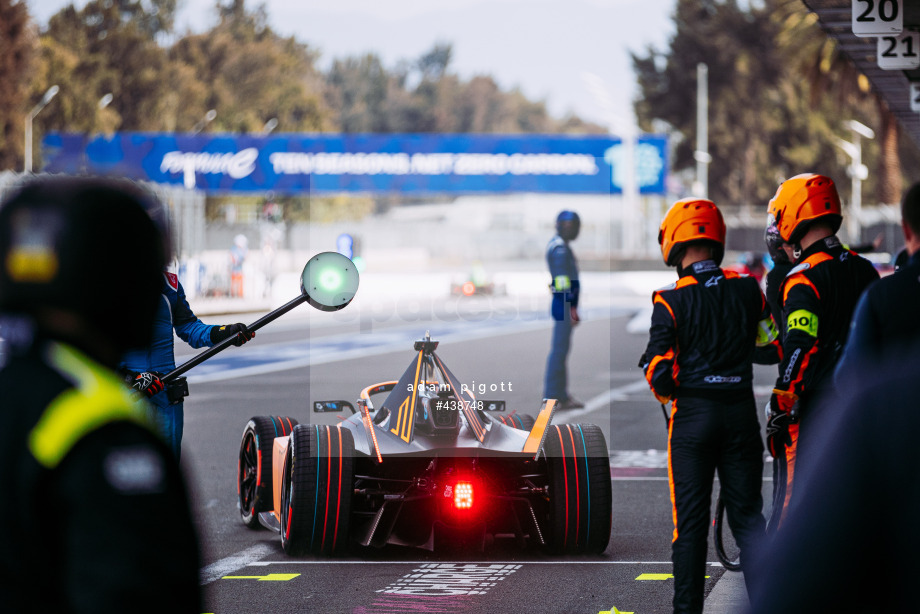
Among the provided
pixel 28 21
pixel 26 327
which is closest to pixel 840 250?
pixel 26 327

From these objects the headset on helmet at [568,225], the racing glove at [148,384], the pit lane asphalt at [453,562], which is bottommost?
the pit lane asphalt at [453,562]

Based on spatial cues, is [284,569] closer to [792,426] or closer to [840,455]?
[792,426]

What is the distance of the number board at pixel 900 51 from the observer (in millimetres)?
10867

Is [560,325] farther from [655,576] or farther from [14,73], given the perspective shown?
[14,73]

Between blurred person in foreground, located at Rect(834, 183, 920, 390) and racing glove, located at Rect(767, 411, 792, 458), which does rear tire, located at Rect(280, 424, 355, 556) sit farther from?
blurred person in foreground, located at Rect(834, 183, 920, 390)

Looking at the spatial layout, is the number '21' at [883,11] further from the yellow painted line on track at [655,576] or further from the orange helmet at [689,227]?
the orange helmet at [689,227]

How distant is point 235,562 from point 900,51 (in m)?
6.84

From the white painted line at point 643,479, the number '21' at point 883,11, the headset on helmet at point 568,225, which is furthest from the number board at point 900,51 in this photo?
the white painted line at point 643,479

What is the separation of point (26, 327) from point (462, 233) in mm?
54253

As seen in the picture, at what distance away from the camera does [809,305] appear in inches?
201

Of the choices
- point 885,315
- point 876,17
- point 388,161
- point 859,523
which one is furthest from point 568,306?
point 388,161

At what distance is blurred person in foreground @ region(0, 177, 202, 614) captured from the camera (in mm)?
1617

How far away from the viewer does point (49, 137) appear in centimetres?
4438

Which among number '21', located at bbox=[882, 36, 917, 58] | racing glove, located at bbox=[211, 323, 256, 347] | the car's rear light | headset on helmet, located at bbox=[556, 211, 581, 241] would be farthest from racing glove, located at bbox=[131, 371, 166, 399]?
headset on helmet, located at bbox=[556, 211, 581, 241]
